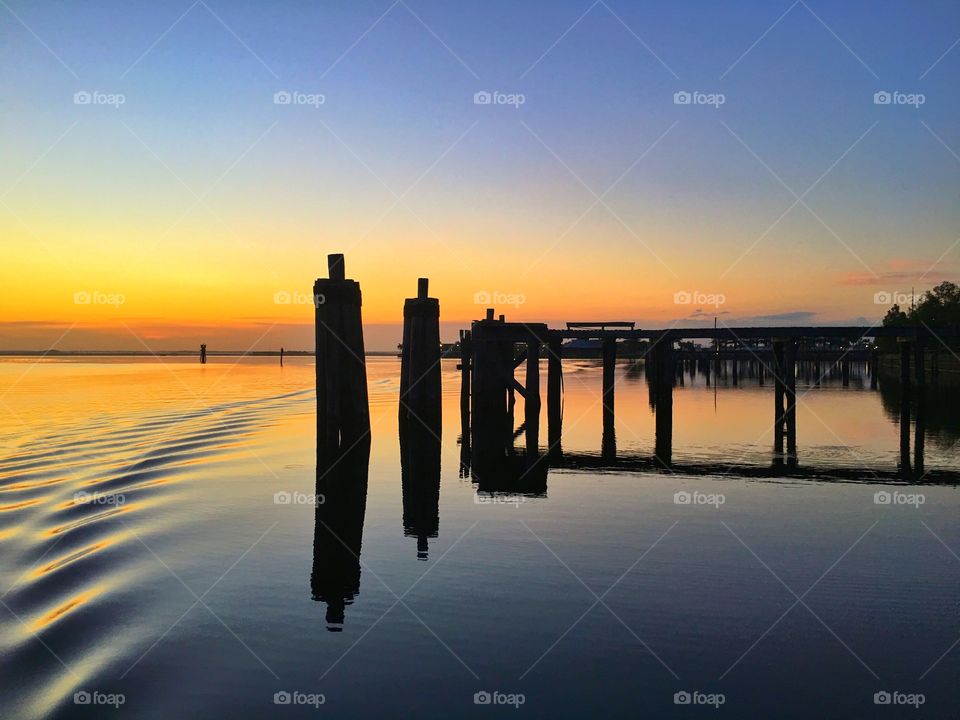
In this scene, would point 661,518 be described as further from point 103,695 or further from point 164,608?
point 103,695

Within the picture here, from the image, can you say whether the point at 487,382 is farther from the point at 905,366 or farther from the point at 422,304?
the point at 905,366

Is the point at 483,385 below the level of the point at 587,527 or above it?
above

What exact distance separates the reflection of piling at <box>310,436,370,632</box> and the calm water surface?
115 mm

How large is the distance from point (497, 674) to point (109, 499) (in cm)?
957

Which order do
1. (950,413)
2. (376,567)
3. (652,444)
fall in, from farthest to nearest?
1. (950,413)
2. (652,444)
3. (376,567)

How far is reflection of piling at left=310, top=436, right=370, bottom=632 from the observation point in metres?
8.89

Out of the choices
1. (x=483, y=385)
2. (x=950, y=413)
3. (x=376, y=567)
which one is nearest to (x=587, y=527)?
(x=376, y=567)

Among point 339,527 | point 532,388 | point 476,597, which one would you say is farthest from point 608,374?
point 476,597

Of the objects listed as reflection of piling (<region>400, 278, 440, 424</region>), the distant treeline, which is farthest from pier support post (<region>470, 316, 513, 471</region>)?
the distant treeline

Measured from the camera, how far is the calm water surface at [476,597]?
20.9 feet

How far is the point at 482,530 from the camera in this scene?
12047 mm

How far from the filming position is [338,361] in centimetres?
1820

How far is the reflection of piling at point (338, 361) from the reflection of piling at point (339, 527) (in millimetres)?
410

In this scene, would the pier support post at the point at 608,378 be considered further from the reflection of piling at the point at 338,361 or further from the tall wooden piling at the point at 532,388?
the reflection of piling at the point at 338,361
